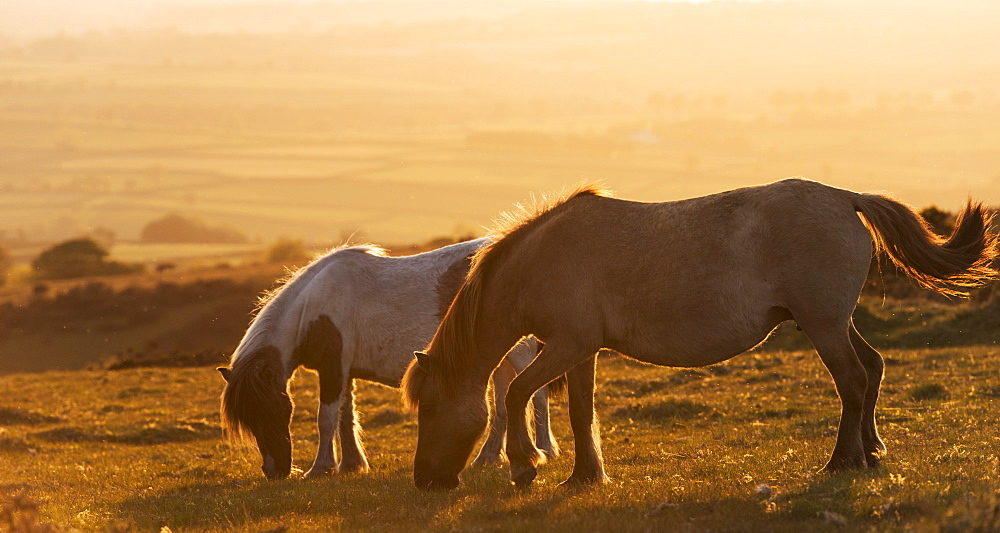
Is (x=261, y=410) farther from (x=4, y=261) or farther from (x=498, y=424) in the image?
(x=4, y=261)

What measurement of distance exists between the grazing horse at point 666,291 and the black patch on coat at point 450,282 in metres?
3.13

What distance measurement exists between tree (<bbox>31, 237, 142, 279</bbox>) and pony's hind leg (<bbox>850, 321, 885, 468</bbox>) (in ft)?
184

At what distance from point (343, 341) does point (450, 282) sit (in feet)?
5.36

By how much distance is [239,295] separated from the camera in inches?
1570

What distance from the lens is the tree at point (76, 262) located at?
188 feet

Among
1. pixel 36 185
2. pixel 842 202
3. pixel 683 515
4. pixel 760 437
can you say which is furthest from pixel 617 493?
pixel 36 185

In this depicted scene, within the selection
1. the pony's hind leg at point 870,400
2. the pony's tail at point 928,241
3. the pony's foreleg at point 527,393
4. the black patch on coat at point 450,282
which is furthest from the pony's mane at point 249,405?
the pony's tail at point 928,241

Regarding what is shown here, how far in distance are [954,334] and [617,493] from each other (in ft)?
53.3

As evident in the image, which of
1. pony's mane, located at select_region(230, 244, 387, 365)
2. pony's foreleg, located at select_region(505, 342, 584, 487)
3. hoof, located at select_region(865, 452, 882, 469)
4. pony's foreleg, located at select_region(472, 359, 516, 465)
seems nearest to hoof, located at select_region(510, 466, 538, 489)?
pony's foreleg, located at select_region(505, 342, 584, 487)

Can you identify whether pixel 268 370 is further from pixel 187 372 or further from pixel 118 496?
pixel 187 372

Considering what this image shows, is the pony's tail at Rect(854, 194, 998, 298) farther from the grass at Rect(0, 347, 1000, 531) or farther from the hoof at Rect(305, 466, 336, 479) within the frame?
the hoof at Rect(305, 466, 336, 479)

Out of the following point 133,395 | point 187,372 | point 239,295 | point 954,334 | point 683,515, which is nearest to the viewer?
point 683,515

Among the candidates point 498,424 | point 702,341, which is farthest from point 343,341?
point 702,341

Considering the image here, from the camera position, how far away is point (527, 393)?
8328 mm
